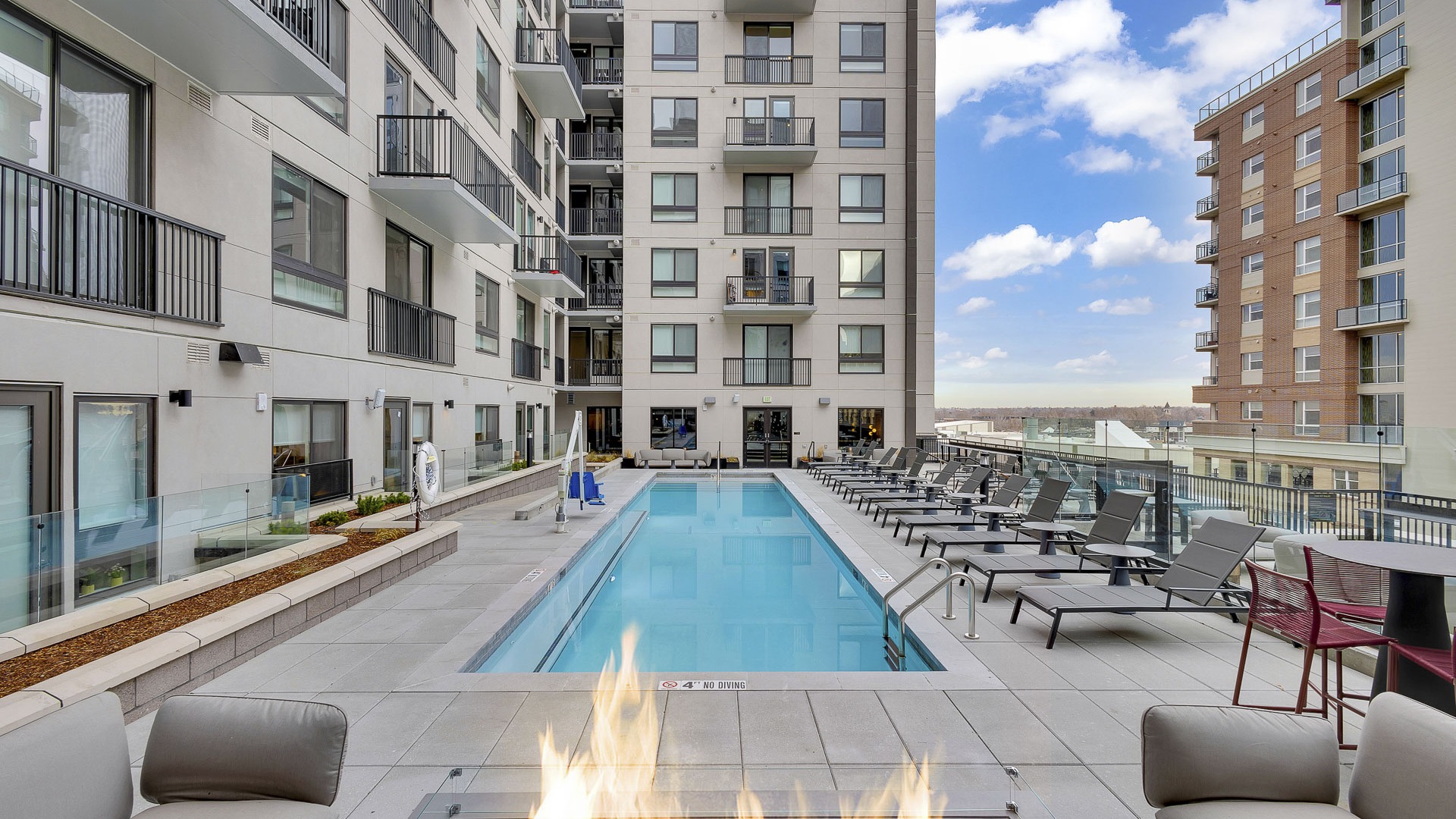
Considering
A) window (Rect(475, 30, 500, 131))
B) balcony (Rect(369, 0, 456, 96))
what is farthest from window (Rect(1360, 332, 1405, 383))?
balcony (Rect(369, 0, 456, 96))

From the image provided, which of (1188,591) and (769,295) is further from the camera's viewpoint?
(769,295)

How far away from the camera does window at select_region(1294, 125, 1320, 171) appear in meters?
29.6

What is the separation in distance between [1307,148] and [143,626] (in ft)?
140

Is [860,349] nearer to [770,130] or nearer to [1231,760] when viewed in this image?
[770,130]

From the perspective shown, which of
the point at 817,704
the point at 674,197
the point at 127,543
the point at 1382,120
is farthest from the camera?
the point at 1382,120

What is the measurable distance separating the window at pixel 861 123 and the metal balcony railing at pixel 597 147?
8606mm

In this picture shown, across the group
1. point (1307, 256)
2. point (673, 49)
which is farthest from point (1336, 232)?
point (673, 49)

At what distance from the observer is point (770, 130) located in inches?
902

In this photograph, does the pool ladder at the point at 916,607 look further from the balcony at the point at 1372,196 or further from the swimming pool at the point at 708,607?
the balcony at the point at 1372,196

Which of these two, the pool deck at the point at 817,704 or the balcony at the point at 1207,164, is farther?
the balcony at the point at 1207,164

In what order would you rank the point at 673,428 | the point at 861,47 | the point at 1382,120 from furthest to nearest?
the point at 1382,120 → the point at 673,428 → the point at 861,47

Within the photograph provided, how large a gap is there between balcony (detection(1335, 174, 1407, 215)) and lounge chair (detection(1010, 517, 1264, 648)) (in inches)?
1213

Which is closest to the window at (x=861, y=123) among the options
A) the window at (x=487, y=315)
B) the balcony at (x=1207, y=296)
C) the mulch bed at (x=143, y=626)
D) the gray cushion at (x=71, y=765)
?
the window at (x=487, y=315)

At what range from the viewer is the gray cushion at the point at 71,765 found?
205cm
